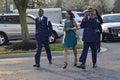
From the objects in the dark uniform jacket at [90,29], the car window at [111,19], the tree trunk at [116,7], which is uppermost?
the dark uniform jacket at [90,29]

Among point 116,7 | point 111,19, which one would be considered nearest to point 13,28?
point 111,19

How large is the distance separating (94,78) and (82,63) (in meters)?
1.75

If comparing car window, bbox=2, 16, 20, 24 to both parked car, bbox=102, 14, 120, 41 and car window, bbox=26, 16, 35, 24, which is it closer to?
car window, bbox=26, 16, 35, 24

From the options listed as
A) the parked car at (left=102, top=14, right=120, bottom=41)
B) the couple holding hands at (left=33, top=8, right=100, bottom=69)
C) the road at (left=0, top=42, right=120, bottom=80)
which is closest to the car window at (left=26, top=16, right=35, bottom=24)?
the parked car at (left=102, top=14, right=120, bottom=41)

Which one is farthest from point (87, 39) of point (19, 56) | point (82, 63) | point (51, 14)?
point (51, 14)

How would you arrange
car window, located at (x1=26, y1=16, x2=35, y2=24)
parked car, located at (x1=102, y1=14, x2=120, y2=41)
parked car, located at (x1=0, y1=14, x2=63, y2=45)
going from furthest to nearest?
car window, located at (x1=26, y1=16, x2=35, y2=24) < parked car, located at (x1=0, y1=14, x2=63, y2=45) < parked car, located at (x1=102, y1=14, x2=120, y2=41)

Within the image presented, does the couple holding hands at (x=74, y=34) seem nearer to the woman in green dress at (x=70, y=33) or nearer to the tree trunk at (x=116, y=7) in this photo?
the woman in green dress at (x=70, y=33)

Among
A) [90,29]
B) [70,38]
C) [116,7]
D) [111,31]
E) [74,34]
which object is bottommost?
[116,7]

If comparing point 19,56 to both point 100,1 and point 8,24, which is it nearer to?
point 8,24

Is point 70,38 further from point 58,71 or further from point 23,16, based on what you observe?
point 23,16

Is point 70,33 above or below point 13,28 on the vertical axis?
above

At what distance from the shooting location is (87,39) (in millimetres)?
12031

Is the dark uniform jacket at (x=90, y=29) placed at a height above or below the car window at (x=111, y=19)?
above

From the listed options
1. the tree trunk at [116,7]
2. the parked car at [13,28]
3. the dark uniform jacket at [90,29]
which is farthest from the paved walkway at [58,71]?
the tree trunk at [116,7]
